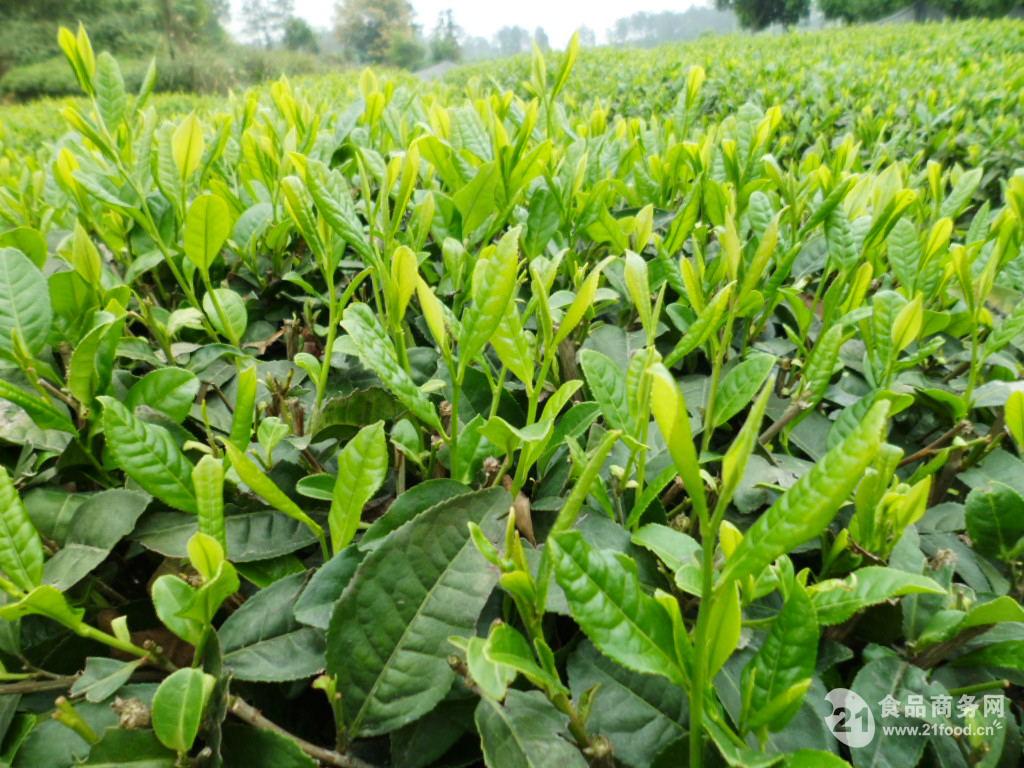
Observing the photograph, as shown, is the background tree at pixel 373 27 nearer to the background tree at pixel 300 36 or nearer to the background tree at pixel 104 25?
the background tree at pixel 300 36

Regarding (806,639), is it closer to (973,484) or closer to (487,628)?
(487,628)

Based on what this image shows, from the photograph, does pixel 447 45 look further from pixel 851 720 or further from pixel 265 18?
pixel 851 720

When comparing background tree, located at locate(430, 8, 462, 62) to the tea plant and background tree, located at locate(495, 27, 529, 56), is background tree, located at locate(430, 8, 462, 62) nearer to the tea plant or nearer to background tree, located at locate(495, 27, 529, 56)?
background tree, located at locate(495, 27, 529, 56)

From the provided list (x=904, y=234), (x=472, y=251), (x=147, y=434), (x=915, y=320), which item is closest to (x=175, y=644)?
(x=147, y=434)

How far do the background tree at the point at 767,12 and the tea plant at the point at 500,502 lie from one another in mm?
59366

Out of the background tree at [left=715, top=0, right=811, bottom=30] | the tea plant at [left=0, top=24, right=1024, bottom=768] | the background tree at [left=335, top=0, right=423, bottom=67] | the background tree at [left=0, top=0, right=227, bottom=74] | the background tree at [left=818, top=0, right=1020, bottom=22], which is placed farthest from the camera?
the background tree at [left=335, top=0, right=423, bottom=67]

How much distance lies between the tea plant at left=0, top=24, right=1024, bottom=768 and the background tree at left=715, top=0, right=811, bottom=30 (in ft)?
195

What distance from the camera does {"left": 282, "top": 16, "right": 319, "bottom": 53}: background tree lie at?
59.6 metres

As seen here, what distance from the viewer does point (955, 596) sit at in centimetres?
78

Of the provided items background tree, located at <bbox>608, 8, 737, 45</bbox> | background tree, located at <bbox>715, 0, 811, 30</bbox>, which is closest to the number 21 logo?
background tree, located at <bbox>715, 0, 811, 30</bbox>

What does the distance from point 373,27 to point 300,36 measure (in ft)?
23.9

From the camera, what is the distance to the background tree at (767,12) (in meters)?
49.4

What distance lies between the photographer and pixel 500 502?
2.48 feet

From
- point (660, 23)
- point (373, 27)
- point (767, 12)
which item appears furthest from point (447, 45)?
point (660, 23)
